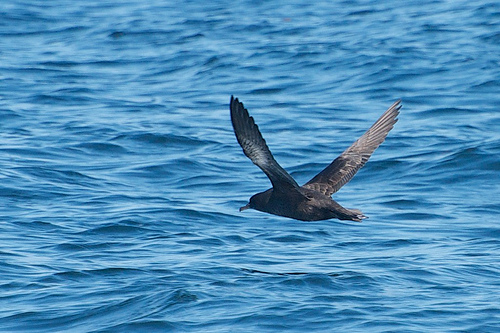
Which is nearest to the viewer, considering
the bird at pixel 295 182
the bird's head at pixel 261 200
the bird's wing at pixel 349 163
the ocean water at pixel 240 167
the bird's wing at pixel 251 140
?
the bird's wing at pixel 251 140

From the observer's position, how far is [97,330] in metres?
7.04

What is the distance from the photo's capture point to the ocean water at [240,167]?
7.60 m

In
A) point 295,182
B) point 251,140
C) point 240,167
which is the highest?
point 251,140

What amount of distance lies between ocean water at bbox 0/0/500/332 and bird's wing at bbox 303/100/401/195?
2.22 feet

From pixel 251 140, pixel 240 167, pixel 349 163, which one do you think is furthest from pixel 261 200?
pixel 240 167

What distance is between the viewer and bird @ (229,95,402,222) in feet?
23.8

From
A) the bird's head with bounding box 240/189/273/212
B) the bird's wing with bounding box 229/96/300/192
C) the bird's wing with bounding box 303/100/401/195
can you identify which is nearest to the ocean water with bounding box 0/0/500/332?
the bird's head with bounding box 240/189/273/212

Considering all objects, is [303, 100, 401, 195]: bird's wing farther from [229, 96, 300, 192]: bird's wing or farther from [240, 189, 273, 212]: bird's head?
[229, 96, 300, 192]: bird's wing

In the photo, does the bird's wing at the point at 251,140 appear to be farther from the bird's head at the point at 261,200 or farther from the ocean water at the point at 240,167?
the ocean water at the point at 240,167

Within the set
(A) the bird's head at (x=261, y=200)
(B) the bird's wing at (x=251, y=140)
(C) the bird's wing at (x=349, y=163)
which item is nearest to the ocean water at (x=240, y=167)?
(A) the bird's head at (x=261, y=200)

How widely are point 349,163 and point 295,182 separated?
185 centimetres

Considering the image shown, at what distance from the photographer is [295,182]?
25.4 ft

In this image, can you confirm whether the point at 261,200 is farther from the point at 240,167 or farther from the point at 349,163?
the point at 240,167

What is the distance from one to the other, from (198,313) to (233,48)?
38.5ft
